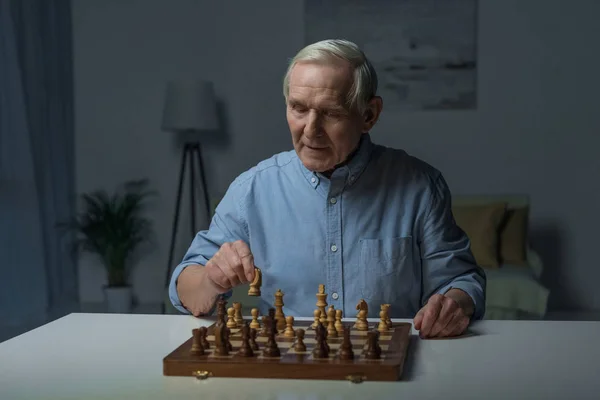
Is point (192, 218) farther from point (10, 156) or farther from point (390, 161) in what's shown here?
point (390, 161)

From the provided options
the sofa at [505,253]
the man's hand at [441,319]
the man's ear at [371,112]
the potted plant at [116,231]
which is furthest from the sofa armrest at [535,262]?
the man's hand at [441,319]

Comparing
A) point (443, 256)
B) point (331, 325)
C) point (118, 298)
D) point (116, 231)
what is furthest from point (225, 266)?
point (118, 298)

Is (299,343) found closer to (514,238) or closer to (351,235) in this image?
(351,235)

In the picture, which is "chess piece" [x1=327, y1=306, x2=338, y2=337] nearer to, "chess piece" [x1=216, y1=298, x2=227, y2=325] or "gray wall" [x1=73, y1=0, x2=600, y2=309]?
"chess piece" [x1=216, y1=298, x2=227, y2=325]

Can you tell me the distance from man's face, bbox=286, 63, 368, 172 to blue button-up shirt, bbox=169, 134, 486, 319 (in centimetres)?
11

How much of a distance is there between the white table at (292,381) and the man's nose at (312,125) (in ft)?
1.62

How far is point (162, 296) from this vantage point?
6.46m

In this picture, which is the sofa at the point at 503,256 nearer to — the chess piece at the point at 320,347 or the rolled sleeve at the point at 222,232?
the rolled sleeve at the point at 222,232

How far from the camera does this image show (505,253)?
222 inches

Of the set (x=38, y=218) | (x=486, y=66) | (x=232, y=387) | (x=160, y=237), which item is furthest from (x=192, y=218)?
(x=232, y=387)

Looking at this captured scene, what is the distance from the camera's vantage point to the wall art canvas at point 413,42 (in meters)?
6.11

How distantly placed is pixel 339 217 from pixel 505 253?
361cm

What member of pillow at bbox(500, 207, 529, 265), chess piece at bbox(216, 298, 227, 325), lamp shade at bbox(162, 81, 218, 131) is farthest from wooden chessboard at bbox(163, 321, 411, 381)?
lamp shade at bbox(162, 81, 218, 131)

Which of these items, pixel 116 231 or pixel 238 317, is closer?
pixel 238 317
